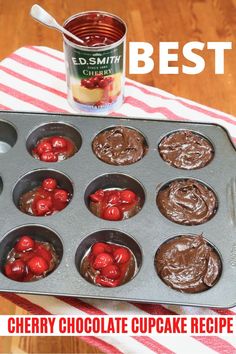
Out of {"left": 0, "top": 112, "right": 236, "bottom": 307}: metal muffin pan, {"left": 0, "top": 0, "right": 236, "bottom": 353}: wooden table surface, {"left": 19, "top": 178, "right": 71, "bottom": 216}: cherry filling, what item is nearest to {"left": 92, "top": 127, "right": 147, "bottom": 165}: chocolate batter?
{"left": 0, "top": 112, "right": 236, "bottom": 307}: metal muffin pan

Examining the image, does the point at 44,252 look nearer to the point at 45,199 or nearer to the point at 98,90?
the point at 45,199

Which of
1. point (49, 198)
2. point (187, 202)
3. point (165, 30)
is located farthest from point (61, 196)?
point (165, 30)

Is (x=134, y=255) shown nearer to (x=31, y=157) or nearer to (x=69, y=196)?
(x=69, y=196)

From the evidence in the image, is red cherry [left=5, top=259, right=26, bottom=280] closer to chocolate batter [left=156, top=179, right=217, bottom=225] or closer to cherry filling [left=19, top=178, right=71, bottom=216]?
cherry filling [left=19, top=178, right=71, bottom=216]

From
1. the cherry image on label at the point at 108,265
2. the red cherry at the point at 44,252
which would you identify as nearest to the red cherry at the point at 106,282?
the cherry image on label at the point at 108,265

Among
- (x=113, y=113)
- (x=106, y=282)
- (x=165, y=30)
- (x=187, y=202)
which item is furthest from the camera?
(x=165, y=30)

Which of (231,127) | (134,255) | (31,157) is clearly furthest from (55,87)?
(134,255)
